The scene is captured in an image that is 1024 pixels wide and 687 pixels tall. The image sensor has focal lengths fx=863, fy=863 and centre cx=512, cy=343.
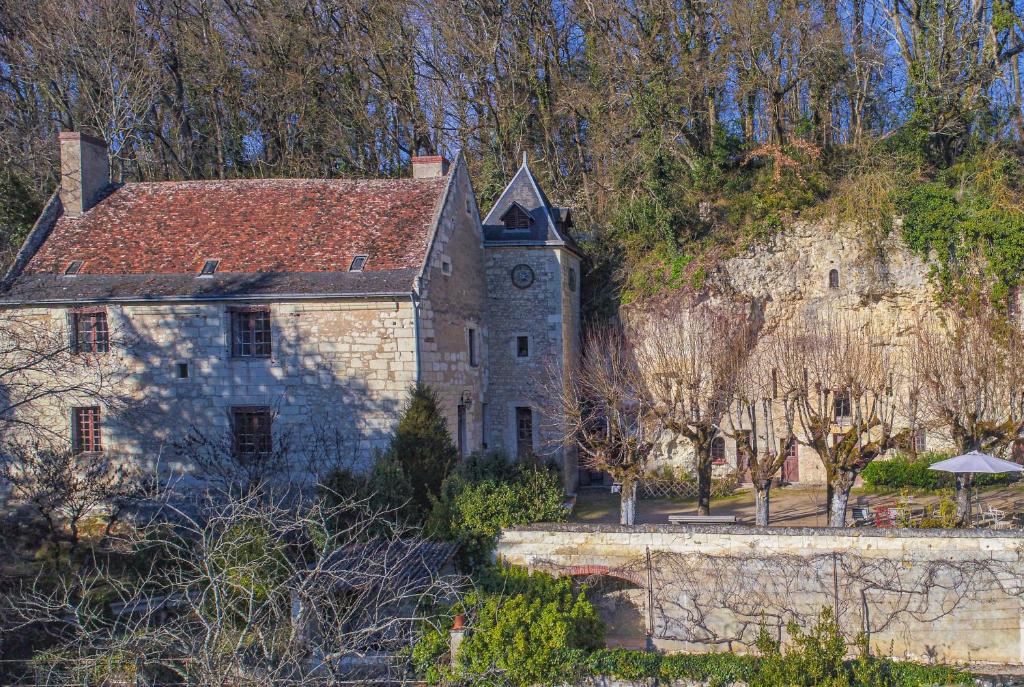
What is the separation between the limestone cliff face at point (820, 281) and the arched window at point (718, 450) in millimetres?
117

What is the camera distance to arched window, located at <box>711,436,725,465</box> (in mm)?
22516

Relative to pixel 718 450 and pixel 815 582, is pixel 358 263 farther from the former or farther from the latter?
pixel 718 450

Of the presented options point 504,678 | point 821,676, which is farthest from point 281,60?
point 821,676

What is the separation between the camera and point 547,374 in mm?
21266

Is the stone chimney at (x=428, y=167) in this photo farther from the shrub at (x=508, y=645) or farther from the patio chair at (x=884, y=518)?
the patio chair at (x=884, y=518)

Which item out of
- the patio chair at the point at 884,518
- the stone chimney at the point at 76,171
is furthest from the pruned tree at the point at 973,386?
the stone chimney at the point at 76,171

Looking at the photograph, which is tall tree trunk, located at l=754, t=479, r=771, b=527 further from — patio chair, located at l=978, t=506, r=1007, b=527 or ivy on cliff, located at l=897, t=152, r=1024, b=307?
ivy on cliff, located at l=897, t=152, r=1024, b=307

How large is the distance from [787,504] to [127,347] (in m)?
14.9

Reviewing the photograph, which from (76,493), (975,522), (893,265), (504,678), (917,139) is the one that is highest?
(917,139)

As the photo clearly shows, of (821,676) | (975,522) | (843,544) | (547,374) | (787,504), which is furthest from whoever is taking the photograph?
(547,374)

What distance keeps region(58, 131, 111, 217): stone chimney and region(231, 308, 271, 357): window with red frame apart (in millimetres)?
5231

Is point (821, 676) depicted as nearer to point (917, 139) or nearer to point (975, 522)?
point (975, 522)

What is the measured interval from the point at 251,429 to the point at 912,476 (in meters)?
15.3

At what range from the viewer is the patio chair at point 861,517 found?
16750mm
